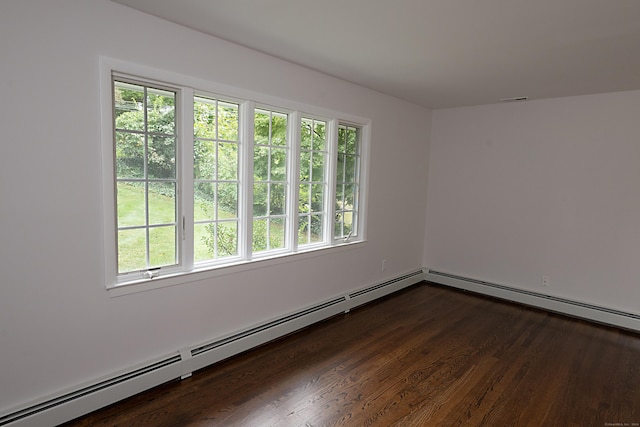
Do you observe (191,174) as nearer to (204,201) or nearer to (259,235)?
(204,201)

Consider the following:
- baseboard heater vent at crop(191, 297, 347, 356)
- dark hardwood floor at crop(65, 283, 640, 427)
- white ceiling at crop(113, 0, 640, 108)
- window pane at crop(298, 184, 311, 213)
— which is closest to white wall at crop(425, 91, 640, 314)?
A: white ceiling at crop(113, 0, 640, 108)

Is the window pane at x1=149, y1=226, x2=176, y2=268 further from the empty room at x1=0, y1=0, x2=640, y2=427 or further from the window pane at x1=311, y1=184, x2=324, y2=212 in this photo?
the window pane at x1=311, y1=184, x2=324, y2=212

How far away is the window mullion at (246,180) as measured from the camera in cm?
294

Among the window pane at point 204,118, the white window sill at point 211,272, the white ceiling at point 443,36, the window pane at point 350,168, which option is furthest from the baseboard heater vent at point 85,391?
the window pane at point 350,168

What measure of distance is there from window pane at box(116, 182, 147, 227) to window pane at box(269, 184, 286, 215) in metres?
1.14

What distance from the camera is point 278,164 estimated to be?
130 inches

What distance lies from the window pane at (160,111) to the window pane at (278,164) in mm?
955

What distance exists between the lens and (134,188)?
7.84 feet

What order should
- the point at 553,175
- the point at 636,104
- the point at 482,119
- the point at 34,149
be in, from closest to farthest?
the point at 34,149 → the point at 636,104 → the point at 553,175 → the point at 482,119

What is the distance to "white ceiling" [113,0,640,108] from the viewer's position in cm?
208

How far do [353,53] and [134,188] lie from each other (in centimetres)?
198

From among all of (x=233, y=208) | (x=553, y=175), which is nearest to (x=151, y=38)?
(x=233, y=208)

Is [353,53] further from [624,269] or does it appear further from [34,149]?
[624,269]

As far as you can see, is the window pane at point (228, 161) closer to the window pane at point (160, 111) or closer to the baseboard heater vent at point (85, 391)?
the window pane at point (160, 111)
